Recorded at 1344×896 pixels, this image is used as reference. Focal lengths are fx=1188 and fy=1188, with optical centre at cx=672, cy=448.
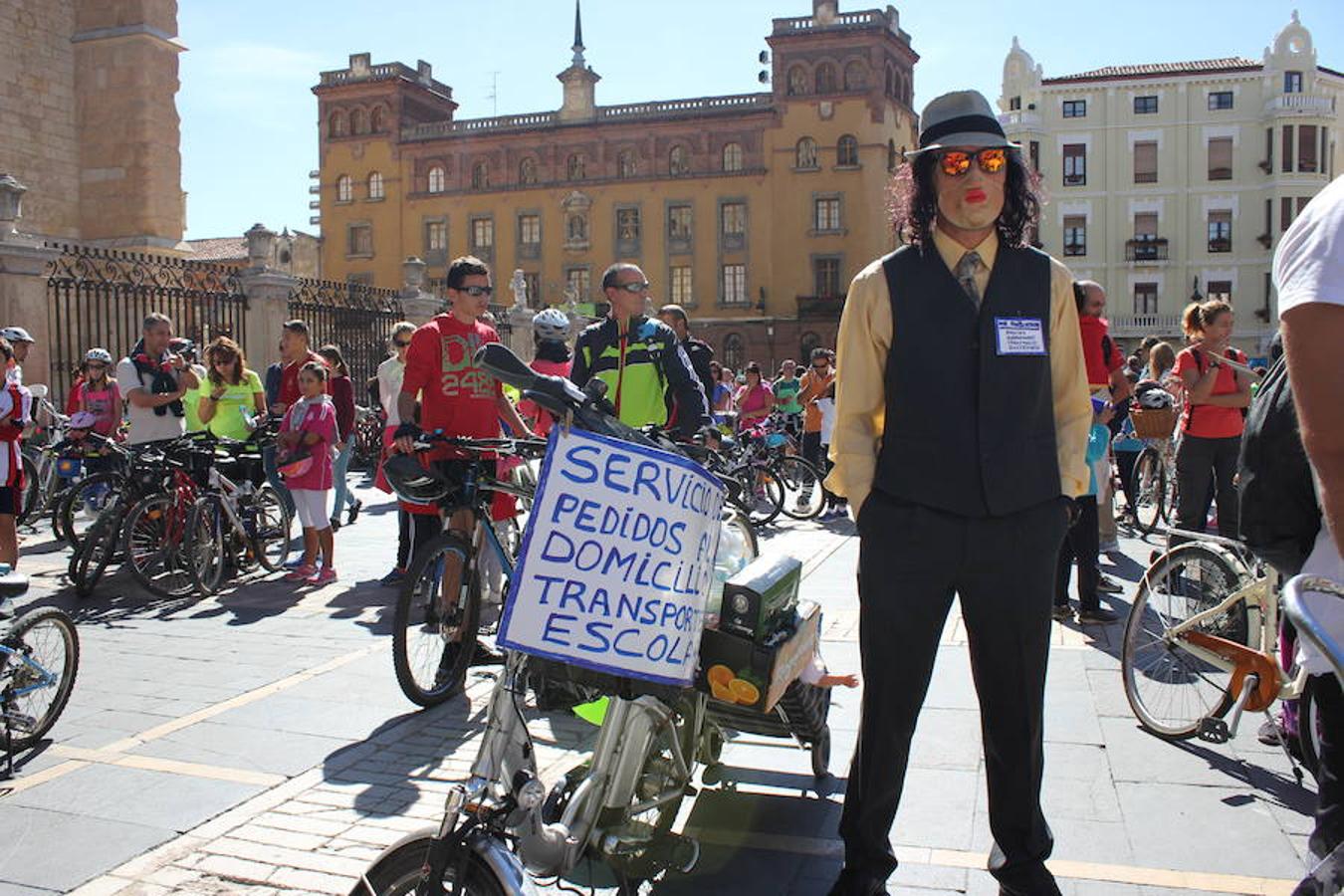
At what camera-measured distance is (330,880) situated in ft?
11.6

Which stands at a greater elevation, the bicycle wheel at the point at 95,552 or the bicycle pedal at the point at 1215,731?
the bicycle wheel at the point at 95,552

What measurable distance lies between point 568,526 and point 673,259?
56580 mm

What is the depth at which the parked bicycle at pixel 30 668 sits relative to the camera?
15.0 feet

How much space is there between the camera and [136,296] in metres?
15.9

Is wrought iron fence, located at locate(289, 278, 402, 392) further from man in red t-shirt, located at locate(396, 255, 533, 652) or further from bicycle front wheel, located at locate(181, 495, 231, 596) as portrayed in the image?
man in red t-shirt, located at locate(396, 255, 533, 652)

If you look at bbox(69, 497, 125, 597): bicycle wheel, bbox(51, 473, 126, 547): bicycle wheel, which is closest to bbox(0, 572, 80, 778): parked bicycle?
bbox(69, 497, 125, 597): bicycle wheel

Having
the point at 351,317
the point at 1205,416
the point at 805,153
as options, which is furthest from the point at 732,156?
the point at 1205,416

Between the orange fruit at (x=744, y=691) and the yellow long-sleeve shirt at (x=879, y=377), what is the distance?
1.75ft

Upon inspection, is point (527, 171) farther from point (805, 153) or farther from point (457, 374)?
point (457, 374)

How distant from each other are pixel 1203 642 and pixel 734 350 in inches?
2086

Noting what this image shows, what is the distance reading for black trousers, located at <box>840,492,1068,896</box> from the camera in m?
3.03

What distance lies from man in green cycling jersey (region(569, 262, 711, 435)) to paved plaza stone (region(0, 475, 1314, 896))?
159cm

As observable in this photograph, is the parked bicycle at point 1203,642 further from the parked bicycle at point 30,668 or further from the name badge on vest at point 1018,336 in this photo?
the parked bicycle at point 30,668

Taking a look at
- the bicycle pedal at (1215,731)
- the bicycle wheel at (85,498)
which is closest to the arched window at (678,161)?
the bicycle wheel at (85,498)
